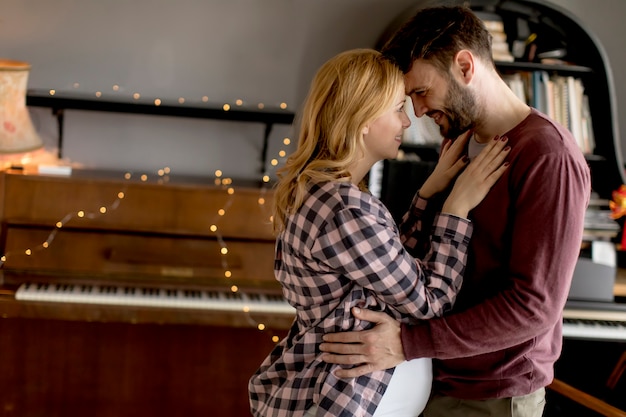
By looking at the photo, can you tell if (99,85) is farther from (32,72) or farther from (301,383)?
(301,383)

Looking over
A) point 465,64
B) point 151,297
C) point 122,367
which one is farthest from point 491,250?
point 122,367

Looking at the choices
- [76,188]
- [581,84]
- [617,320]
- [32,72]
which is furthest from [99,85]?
[617,320]

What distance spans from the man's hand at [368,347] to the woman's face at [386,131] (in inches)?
13.2

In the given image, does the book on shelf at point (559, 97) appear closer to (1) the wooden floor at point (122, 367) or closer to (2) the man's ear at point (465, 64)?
(1) the wooden floor at point (122, 367)

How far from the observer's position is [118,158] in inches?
130

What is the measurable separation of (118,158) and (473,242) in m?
2.12

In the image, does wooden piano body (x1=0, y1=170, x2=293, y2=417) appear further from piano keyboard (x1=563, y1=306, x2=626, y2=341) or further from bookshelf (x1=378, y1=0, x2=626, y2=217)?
piano keyboard (x1=563, y1=306, x2=626, y2=341)

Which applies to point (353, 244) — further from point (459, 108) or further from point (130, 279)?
point (130, 279)

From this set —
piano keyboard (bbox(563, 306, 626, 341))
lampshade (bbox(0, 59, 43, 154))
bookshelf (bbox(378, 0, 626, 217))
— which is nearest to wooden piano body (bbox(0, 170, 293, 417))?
lampshade (bbox(0, 59, 43, 154))

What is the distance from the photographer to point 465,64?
64.3 inches

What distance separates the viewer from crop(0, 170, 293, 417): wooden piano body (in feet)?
9.48

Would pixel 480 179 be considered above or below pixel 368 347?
above

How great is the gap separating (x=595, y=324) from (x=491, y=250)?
159cm

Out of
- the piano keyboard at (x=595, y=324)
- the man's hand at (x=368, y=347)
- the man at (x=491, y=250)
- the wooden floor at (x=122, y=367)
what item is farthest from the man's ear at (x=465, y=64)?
the wooden floor at (x=122, y=367)
